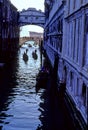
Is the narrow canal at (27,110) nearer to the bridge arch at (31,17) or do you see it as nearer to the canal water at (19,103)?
the canal water at (19,103)

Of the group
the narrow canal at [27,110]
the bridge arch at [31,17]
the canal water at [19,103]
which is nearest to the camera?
the narrow canal at [27,110]

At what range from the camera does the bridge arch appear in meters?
94.6

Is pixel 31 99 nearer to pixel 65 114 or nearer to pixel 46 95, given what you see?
pixel 46 95

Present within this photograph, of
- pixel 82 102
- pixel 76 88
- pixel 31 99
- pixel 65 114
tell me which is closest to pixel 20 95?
pixel 31 99

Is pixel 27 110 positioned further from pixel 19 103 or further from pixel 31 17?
pixel 31 17

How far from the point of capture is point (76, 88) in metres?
21.5

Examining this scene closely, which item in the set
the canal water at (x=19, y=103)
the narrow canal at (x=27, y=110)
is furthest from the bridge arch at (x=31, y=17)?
the narrow canal at (x=27, y=110)

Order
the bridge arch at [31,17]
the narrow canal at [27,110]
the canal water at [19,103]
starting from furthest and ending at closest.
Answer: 1. the bridge arch at [31,17]
2. the canal water at [19,103]
3. the narrow canal at [27,110]

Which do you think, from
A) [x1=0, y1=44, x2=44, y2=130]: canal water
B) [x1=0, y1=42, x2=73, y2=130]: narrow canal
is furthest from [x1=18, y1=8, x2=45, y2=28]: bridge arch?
[x1=0, y1=42, x2=73, y2=130]: narrow canal

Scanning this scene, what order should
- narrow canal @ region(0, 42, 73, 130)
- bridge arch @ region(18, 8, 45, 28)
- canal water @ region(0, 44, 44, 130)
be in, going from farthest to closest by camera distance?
1. bridge arch @ region(18, 8, 45, 28)
2. canal water @ region(0, 44, 44, 130)
3. narrow canal @ region(0, 42, 73, 130)

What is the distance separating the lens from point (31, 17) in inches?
3723

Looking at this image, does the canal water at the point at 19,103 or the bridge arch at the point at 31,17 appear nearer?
the canal water at the point at 19,103

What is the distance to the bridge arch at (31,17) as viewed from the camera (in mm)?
94625

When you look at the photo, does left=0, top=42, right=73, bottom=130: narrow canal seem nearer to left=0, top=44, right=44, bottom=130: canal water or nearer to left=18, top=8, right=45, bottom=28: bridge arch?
left=0, top=44, right=44, bottom=130: canal water
